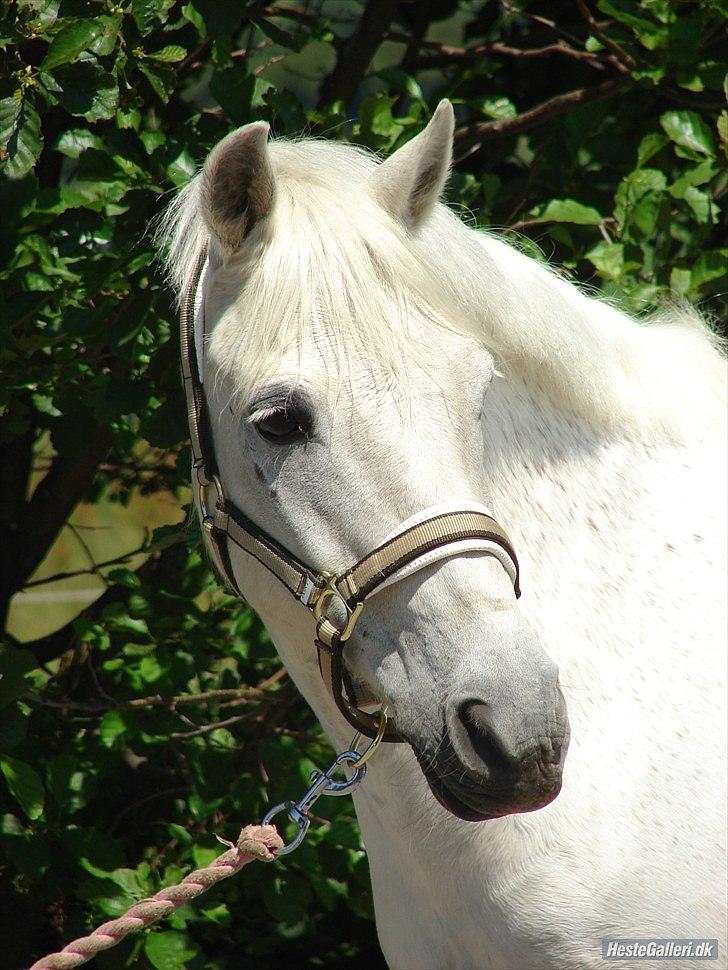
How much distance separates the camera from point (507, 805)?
3.85 feet

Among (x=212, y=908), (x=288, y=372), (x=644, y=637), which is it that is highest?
(x=288, y=372)

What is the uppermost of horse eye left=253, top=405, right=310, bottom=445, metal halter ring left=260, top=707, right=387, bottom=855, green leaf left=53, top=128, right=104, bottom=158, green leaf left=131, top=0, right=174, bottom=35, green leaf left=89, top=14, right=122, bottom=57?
green leaf left=131, top=0, right=174, bottom=35

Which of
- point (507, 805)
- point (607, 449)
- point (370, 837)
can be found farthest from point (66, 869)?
point (607, 449)

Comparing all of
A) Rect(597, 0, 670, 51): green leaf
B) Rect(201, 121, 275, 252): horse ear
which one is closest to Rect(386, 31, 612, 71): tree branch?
Rect(597, 0, 670, 51): green leaf

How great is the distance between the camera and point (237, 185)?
1326 mm

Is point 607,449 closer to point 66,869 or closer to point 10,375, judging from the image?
point 10,375

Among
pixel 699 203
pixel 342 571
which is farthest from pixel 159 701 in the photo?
pixel 699 203

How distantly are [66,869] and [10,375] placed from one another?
1.21m

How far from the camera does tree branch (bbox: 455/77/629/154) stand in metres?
2.39

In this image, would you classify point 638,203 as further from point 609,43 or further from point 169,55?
point 169,55

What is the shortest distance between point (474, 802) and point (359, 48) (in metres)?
2.07

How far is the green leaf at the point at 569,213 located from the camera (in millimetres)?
2264

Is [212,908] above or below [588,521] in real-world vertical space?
below

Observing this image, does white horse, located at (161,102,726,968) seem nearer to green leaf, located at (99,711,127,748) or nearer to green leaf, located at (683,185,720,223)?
green leaf, located at (683,185,720,223)
